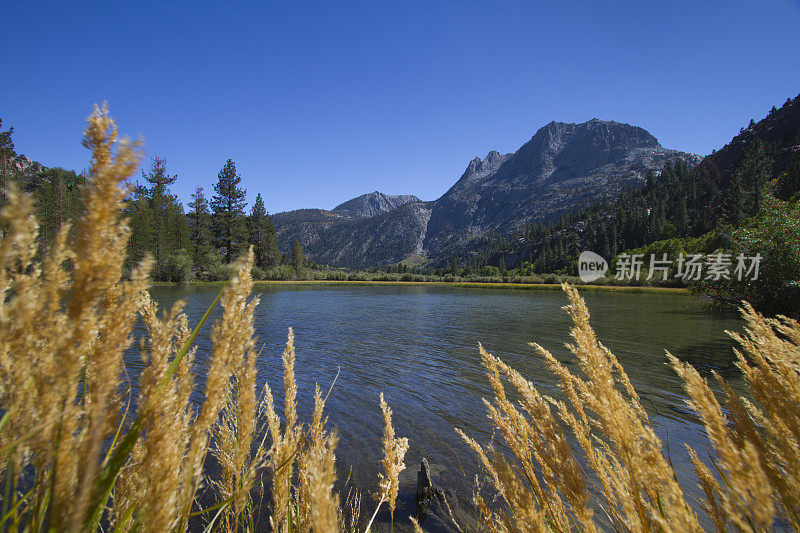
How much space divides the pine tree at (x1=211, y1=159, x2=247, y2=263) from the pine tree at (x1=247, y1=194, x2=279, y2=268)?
20.1 ft

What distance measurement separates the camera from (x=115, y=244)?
0.83 m

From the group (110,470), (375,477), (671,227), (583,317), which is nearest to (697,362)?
(375,477)

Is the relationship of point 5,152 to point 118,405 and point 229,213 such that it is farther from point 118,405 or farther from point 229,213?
point 118,405

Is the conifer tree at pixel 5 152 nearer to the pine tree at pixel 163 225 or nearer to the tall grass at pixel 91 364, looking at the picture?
the pine tree at pixel 163 225

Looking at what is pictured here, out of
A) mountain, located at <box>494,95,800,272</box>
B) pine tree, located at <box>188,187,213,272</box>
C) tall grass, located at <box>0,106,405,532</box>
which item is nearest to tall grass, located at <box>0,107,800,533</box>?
tall grass, located at <box>0,106,405,532</box>

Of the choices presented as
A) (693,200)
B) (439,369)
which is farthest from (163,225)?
(693,200)

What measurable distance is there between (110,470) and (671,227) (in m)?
116

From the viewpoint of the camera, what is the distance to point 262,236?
234 ft

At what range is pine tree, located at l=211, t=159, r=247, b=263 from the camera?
60750 millimetres

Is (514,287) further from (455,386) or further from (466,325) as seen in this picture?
(455,386)

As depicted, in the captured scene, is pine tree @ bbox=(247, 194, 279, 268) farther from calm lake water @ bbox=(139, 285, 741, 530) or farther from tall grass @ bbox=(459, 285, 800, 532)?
tall grass @ bbox=(459, 285, 800, 532)

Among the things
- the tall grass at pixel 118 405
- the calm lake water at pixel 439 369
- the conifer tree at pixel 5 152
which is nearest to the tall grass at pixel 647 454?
the tall grass at pixel 118 405

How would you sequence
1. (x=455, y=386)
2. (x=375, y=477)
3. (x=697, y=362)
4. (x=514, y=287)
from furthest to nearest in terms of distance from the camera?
(x=514, y=287) → (x=697, y=362) → (x=455, y=386) → (x=375, y=477)

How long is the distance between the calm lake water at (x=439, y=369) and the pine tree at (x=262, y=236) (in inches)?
1876
